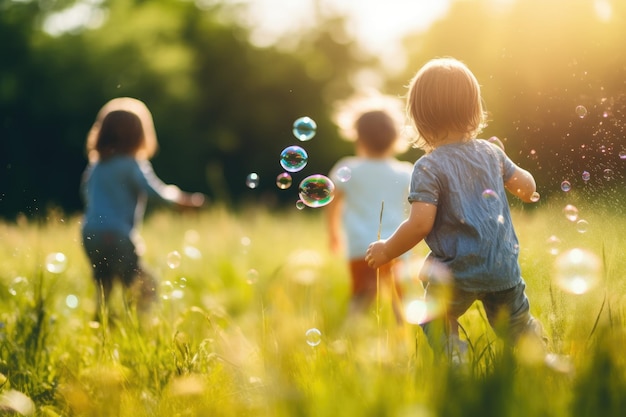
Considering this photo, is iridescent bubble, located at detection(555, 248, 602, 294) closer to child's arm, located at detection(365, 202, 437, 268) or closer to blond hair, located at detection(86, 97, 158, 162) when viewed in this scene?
child's arm, located at detection(365, 202, 437, 268)

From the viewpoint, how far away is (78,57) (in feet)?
72.6

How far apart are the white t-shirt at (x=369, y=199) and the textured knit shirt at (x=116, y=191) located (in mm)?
1251

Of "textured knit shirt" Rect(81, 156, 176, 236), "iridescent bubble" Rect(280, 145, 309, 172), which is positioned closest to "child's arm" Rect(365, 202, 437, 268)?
"iridescent bubble" Rect(280, 145, 309, 172)

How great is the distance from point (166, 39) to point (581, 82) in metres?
24.4

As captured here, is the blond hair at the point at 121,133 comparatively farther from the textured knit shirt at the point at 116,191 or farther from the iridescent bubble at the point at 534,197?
the iridescent bubble at the point at 534,197

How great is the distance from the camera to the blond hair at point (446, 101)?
9.71ft

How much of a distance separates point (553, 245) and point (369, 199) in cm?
196

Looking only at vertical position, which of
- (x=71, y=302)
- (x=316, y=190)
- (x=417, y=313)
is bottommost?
(x=71, y=302)

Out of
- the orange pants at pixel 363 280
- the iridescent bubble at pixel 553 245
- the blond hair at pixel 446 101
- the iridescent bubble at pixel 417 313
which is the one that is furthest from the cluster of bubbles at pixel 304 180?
the orange pants at pixel 363 280

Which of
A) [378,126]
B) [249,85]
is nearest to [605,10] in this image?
[378,126]

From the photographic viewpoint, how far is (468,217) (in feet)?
9.31

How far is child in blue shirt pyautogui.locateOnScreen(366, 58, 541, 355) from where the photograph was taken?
Answer: 2828 millimetres

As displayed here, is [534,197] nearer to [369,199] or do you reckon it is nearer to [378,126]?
[369,199]

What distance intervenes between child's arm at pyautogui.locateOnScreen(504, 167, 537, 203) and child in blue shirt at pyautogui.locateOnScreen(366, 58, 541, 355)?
7 centimetres
